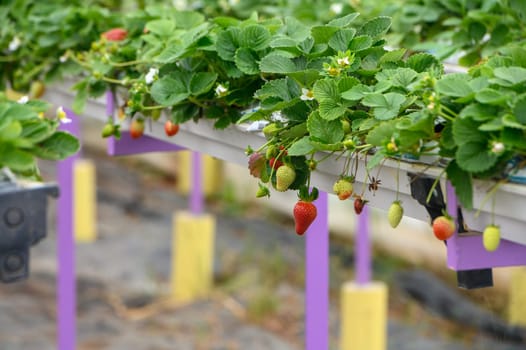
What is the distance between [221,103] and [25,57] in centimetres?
140

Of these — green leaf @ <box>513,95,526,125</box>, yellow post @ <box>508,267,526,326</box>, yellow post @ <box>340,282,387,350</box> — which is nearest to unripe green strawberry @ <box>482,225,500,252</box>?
green leaf @ <box>513,95,526,125</box>

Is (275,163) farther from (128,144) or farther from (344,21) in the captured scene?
(128,144)

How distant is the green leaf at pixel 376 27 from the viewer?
2.02m

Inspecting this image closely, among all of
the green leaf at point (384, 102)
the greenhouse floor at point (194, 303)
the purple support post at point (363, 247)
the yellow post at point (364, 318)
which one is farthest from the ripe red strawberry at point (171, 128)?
the greenhouse floor at point (194, 303)

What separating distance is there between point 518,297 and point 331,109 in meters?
4.12

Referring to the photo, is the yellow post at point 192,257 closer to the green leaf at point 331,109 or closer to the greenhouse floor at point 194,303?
the greenhouse floor at point 194,303

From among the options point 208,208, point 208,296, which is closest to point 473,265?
point 208,296

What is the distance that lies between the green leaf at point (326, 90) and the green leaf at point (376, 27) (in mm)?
253

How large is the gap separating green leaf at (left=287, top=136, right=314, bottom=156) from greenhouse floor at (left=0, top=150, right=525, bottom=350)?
12.9 ft

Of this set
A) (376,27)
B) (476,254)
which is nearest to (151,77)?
(376,27)

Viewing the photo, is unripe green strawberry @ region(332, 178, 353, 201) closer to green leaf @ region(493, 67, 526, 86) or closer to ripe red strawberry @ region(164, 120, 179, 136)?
green leaf @ region(493, 67, 526, 86)

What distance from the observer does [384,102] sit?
5.71ft

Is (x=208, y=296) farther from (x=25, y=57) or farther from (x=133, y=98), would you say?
(x=133, y=98)

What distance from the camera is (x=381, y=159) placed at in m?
1.67
